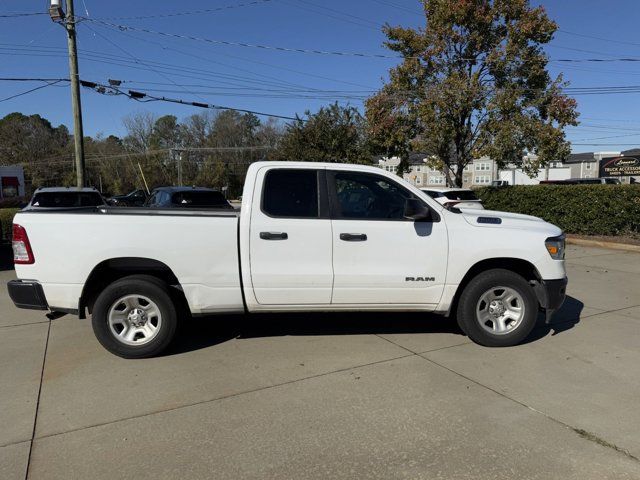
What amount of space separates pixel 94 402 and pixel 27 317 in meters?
3.20

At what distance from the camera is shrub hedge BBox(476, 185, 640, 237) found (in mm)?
12922

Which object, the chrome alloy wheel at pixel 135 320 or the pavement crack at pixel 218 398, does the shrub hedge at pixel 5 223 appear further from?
the pavement crack at pixel 218 398

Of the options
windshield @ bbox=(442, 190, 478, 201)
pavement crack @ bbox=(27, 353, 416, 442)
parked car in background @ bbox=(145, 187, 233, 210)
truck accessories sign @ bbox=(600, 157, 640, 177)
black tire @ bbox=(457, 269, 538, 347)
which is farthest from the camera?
truck accessories sign @ bbox=(600, 157, 640, 177)

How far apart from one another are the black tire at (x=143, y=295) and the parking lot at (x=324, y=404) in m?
0.14

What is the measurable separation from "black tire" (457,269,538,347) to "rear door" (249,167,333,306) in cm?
142

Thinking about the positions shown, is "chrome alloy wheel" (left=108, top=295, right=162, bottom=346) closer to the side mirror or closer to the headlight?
the side mirror

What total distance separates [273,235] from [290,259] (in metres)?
0.28

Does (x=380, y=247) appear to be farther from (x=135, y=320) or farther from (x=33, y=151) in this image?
(x=33, y=151)

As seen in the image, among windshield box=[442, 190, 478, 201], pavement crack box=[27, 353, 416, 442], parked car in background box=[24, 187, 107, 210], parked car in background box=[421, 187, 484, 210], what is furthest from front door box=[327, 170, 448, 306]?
windshield box=[442, 190, 478, 201]

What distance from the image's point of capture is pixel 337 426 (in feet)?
11.3

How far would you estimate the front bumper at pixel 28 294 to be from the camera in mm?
4484

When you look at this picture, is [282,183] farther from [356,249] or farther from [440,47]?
[440,47]

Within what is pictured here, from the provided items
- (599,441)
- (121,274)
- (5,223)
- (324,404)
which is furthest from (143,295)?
(5,223)

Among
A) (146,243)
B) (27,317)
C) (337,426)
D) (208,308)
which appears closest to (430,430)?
(337,426)
